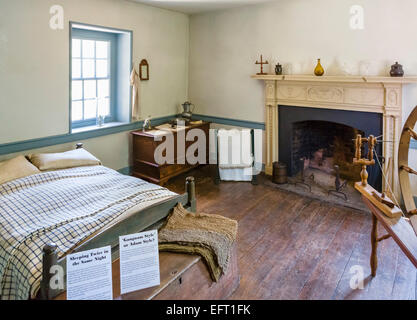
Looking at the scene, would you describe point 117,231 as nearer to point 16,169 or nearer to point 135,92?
point 16,169

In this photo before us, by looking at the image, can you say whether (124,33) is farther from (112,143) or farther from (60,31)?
(112,143)

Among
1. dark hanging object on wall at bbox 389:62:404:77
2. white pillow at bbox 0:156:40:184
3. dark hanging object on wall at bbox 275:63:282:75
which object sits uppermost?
dark hanging object on wall at bbox 275:63:282:75

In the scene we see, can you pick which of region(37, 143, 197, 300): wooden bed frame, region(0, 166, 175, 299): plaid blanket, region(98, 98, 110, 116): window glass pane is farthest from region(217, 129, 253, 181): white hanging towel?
region(37, 143, 197, 300): wooden bed frame

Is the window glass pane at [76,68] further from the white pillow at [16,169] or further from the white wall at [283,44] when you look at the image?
the white wall at [283,44]

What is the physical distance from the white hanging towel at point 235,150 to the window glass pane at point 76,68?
2.12 m

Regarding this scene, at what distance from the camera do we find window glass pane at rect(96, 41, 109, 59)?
4.49 metres

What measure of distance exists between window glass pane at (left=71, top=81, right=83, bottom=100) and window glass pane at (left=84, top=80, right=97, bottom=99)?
81 millimetres

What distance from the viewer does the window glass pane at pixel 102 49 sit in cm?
449

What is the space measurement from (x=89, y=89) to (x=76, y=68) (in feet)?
1.12

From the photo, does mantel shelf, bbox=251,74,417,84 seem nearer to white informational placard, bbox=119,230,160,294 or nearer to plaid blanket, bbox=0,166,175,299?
plaid blanket, bbox=0,166,175,299

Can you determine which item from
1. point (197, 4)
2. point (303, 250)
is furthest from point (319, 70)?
point (303, 250)

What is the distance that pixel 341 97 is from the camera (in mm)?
4195

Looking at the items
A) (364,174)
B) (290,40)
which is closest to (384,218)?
(364,174)

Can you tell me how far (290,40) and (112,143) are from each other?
2963 mm
